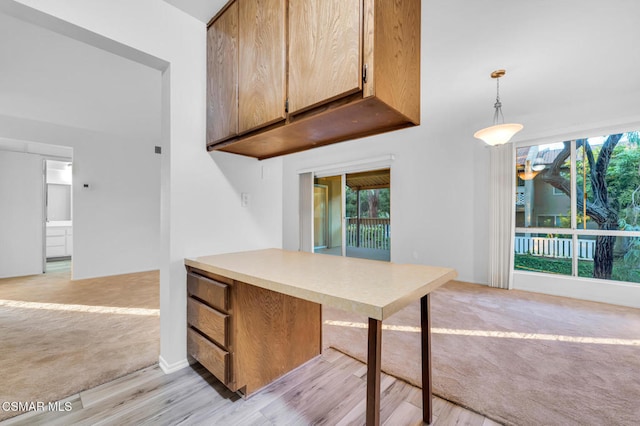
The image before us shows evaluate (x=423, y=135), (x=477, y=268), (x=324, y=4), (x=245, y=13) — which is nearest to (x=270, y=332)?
(x=324, y=4)

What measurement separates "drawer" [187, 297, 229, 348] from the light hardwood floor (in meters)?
0.35

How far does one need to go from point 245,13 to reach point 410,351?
269 cm

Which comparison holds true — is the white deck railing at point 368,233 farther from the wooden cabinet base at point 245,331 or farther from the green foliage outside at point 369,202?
the wooden cabinet base at point 245,331

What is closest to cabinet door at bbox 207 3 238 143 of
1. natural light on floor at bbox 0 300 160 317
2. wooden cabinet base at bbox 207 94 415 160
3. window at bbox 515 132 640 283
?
wooden cabinet base at bbox 207 94 415 160

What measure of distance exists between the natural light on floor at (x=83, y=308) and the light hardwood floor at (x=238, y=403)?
4.29ft

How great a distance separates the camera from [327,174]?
5988 millimetres

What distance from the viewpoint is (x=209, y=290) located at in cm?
157

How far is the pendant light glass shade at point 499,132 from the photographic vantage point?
8.94 feet

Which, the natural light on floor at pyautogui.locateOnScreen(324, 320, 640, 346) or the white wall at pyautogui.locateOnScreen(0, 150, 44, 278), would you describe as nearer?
the natural light on floor at pyautogui.locateOnScreen(324, 320, 640, 346)

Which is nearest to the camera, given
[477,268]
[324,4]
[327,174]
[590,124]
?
[324,4]

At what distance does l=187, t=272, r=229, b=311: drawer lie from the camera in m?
1.44

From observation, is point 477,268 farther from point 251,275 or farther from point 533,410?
point 251,275

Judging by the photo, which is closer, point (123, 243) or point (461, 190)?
point (461, 190)

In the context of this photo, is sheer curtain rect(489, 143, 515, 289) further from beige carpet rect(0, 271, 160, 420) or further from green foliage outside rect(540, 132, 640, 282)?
beige carpet rect(0, 271, 160, 420)
